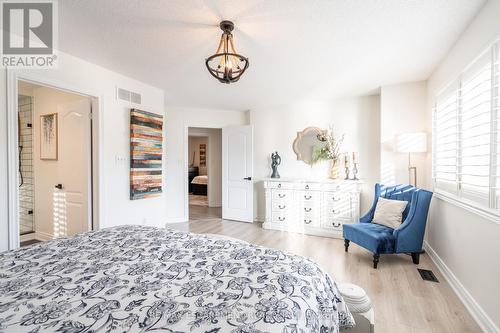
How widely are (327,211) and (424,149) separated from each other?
1.69 m

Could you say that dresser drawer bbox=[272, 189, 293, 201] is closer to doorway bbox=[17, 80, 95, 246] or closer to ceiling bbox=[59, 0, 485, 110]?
ceiling bbox=[59, 0, 485, 110]

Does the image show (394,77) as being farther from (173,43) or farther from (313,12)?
(173,43)

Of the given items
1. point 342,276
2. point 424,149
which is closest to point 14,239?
point 342,276

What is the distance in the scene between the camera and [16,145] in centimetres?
227

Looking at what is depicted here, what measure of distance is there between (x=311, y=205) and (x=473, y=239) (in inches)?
93.9

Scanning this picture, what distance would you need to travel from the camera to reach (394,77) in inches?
133

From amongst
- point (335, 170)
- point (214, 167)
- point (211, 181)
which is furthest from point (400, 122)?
point (211, 181)

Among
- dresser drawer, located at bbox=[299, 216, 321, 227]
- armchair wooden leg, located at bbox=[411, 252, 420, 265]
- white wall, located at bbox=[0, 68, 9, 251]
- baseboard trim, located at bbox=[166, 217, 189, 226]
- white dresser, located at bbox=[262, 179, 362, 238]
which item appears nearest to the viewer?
white wall, located at bbox=[0, 68, 9, 251]

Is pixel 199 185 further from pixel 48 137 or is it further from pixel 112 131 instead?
pixel 112 131

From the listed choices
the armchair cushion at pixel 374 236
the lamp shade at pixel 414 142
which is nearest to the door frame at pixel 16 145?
the armchair cushion at pixel 374 236

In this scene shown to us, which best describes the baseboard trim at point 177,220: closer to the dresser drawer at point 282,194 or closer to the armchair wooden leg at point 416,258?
the dresser drawer at point 282,194

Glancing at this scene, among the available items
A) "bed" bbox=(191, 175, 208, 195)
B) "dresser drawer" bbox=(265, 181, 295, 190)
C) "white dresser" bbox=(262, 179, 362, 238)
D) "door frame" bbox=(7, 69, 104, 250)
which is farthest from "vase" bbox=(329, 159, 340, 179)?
"bed" bbox=(191, 175, 208, 195)

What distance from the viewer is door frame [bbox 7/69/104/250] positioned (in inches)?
86.8

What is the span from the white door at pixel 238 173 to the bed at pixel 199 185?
347 centimetres
